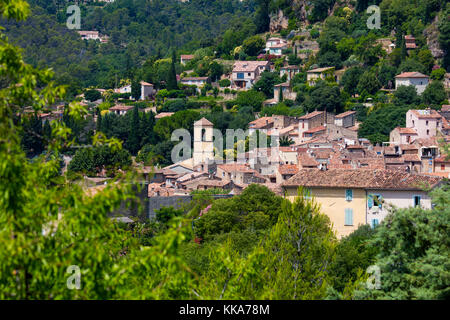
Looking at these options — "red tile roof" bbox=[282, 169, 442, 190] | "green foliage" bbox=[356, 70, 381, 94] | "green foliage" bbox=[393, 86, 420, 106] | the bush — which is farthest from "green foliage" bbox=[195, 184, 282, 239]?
the bush

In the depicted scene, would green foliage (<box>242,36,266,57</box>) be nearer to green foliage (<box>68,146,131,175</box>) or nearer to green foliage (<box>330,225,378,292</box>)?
green foliage (<box>68,146,131,175</box>)

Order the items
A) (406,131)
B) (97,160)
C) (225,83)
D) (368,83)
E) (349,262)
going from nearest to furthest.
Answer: (349,262) → (97,160) → (406,131) → (368,83) → (225,83)

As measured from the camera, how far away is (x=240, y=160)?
57.1 m

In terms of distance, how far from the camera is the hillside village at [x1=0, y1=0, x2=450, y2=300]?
273 inches

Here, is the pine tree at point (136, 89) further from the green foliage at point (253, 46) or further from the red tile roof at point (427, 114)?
the red tile roof at point (427, 114)

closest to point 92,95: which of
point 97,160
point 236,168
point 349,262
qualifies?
point 97,160

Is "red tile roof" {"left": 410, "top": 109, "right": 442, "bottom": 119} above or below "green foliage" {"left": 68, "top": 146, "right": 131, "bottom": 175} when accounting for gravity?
above

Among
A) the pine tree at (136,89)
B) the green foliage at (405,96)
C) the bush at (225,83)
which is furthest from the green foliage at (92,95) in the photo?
the green foliage at (405,96)

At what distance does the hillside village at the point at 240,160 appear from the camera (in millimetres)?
6938

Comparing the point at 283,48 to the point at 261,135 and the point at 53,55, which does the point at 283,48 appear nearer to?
the point at 261,135

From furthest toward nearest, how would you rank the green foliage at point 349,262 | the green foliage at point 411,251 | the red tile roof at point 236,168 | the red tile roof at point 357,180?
the red tile roof at point 236,168 → the red tile roof at point 357,180 → the green foliage at point 349,262 → the green foliage at point 411,251

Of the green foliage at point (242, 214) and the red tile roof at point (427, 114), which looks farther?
the red tile roof at point (427, 114)

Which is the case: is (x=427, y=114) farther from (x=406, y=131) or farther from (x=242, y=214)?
(x=242, y=214)

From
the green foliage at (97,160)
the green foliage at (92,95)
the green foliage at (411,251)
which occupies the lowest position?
the green foliage at (411,251)
